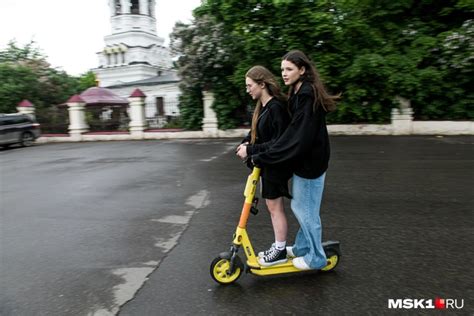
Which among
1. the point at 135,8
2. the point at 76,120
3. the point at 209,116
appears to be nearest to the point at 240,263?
the point at 209,116

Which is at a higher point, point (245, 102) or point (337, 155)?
point (245, 102)

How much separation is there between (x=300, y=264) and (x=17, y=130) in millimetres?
19411

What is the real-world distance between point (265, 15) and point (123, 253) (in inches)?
533

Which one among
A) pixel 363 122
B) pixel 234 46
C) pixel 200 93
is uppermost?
pixel 234 46

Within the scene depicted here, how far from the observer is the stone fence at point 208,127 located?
15.3 meters

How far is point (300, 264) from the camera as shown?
336cm

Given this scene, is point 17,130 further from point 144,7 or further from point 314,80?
point 144,7

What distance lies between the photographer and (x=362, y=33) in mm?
16250

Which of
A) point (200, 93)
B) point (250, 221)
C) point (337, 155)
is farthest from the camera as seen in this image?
point (200, 93)

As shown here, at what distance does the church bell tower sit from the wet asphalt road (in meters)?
47.2

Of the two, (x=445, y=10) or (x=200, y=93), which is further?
(x=200, y=93)

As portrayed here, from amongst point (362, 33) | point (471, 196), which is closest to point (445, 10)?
point (362, 33)

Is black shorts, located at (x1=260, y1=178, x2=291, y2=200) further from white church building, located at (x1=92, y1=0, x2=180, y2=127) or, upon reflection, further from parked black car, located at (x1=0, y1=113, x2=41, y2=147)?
white church building, located at (x1=92, y1=0, x2=180, y2=127)

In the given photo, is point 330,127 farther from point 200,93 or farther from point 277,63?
point 200,93
